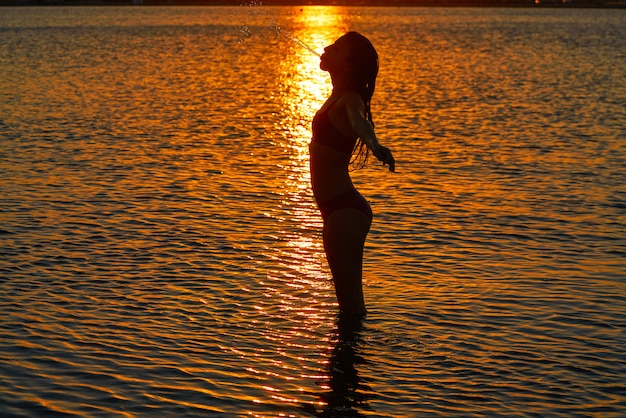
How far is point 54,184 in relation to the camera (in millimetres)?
20078

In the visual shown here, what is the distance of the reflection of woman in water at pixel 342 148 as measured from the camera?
998 centimetres

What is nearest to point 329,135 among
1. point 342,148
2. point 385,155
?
point 342,148

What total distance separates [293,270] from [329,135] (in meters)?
4.05

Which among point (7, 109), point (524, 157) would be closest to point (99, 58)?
point (7, 109)

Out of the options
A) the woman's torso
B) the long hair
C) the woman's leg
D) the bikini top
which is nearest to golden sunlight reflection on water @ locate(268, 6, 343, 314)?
the woman's leg

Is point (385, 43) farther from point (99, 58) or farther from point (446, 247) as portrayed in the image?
point (446, 247)

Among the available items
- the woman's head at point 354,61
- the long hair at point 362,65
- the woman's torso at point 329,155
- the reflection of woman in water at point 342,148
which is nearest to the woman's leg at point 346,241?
the reflection of woman in water at point 342,148

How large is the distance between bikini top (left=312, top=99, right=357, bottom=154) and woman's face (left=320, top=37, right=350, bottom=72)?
40 cm

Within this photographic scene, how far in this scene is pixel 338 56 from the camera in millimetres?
10008

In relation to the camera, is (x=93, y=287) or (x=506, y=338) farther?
(x=93, y=287)

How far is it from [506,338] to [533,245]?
177 inches

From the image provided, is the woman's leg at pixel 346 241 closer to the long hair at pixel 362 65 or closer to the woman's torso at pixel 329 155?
the woman's torso at pixel 329 155

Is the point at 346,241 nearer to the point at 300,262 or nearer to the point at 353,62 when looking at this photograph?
the point at 353,62

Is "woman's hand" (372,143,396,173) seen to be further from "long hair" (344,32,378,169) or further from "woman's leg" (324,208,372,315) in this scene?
"woman's leg" (324,208,372,315)
